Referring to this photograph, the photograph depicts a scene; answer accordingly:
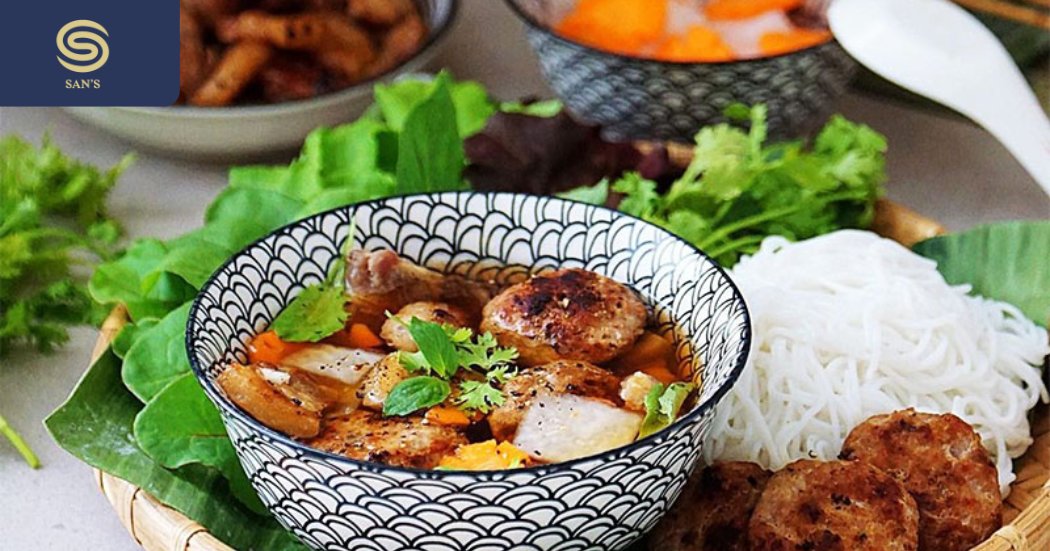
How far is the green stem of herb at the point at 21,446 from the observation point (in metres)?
1.92

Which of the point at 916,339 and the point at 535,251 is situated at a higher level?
the point at 535,251

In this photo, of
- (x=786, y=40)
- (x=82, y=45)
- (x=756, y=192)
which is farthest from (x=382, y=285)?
(x=786, y=40)

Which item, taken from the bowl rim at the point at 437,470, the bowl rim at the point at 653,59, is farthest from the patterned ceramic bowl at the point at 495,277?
the bowl rim at the point at 653,59

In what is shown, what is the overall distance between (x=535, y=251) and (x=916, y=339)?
0.58 metres

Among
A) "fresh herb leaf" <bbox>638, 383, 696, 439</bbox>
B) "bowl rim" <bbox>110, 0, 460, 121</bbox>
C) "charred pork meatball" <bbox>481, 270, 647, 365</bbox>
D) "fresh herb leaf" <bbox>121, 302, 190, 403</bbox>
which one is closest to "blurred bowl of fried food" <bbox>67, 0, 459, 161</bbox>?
"bowl rim" <bbox>110, 0, 460, 121</bbox>

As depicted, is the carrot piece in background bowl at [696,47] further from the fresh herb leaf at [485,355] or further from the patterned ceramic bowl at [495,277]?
the fresh herb leaf at [485,355]

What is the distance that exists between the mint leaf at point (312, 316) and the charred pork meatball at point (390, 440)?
20 cm

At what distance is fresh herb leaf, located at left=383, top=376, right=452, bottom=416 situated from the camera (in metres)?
1.44

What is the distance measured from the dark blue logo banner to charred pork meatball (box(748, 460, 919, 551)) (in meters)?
1.53

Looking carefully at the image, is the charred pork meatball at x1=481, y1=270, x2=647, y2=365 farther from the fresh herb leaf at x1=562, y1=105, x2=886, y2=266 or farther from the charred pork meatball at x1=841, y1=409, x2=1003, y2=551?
the fresh herb leaf at x1=562, y1=105, x2=886, y2=266

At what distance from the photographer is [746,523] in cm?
149

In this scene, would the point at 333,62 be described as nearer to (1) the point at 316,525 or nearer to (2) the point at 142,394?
(2) the point at 142,394

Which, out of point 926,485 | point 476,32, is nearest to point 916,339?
point 926,485

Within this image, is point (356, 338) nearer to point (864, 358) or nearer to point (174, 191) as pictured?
point (864, 358)
